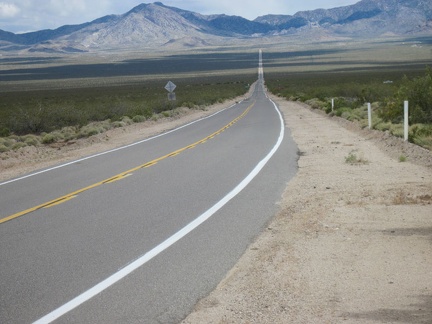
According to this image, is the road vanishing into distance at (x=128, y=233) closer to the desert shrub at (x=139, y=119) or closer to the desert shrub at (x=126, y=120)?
the desert shrub at (x=126, y=120)

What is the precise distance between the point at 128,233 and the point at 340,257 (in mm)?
3134

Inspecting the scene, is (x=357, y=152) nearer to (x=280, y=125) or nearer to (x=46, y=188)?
(x=46, y=188)

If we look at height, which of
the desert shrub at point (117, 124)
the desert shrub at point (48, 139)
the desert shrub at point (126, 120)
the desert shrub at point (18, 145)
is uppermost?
the desert shrub at point (18, 145)

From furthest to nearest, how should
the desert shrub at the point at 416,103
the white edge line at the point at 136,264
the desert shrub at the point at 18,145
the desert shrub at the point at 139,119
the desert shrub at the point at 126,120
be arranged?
the desert shrub at the point at 139,119, the desert shrub at the point at 126,120, the desert shrub at the point at 18,145, the desert shrub at the point at 416,103, the white edge line at the point at 136,264

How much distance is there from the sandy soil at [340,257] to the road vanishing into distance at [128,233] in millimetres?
328

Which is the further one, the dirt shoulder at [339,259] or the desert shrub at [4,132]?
the desert shrub at [4,132]

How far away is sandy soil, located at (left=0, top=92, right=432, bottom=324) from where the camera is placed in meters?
5.84

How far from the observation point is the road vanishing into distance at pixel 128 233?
6.22 meters

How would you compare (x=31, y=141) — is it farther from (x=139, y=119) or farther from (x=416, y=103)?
(x=416, y=103)

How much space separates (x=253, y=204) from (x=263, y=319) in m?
5.37

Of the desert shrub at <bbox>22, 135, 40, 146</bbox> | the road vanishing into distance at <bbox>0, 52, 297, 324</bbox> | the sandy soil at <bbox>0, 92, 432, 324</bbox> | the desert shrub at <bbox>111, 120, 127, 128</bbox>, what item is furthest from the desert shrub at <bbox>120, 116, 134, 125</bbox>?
the sandy soil at <bbox>0, 92, 432, 324</bbox>

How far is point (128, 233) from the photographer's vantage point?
354 inches

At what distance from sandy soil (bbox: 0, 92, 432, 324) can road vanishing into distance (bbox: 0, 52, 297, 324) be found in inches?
12.9

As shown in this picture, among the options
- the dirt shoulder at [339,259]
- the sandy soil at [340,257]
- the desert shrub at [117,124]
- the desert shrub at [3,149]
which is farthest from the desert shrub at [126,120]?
the dirt shoulder at [339,259]
